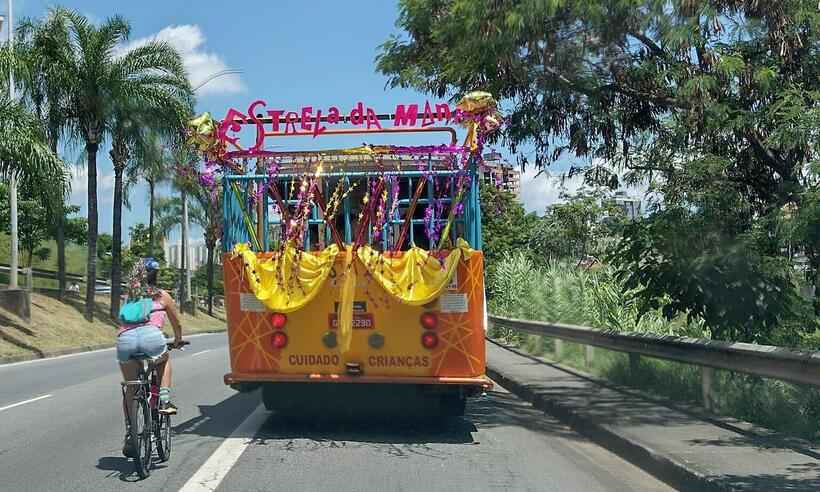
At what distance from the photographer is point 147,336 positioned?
7402 millimetres

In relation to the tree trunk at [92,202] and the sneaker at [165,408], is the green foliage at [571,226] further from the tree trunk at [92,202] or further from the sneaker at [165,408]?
the sneaker at [165,408]

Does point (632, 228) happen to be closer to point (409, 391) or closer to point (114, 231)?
point (409, 391)

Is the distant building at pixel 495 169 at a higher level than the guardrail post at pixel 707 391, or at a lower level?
higher

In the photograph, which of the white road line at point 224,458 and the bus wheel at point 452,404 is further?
the bus wheel at point 452,404

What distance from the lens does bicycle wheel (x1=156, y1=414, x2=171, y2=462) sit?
7805mm

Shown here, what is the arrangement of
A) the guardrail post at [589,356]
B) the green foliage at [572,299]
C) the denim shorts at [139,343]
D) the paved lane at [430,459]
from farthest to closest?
the guardrail post at [589,356] < the green foliage at [572,299] < the paved lane at [430,459] < the denim shorts at [139,343]

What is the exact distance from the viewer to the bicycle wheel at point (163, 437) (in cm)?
780

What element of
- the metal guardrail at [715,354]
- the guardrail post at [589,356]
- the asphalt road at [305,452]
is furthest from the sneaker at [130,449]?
the guardrail post at [589,356]

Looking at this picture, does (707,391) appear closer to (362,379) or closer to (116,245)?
(362,379)

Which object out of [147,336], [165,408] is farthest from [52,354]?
[147,336]

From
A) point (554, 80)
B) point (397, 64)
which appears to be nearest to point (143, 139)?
point (397, 64)

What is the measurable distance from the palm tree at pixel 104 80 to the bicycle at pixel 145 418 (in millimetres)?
23560

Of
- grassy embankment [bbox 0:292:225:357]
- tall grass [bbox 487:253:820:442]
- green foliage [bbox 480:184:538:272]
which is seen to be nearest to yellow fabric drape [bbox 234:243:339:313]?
tall grass [bbox 487:253:820:442]

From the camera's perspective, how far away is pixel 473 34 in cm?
1057
